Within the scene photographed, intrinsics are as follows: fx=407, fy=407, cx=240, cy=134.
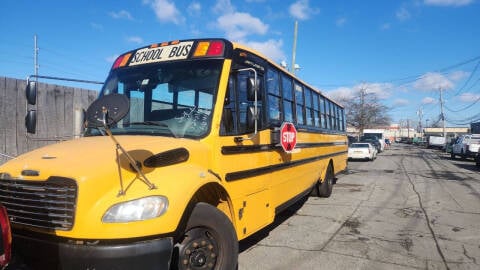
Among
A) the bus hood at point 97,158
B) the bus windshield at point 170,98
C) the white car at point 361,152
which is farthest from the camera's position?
the white car at point 361,152

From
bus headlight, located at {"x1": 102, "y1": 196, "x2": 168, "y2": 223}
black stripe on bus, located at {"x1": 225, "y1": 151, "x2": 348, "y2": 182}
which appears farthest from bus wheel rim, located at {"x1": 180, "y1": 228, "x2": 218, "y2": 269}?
black stripe on bus, located at {"x1": 225, "y1": 151, "x2": 348, "y2": 182}

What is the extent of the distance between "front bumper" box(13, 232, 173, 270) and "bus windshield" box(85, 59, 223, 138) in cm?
137

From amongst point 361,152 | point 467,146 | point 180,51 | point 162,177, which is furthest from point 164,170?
point 467,146

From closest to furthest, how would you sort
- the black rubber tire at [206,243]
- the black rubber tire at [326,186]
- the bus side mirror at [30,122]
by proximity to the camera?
1. the black rubber tire at [206,243]
2. the bus side mirror at [30,122]
3. the black rubber tire at [326,186]

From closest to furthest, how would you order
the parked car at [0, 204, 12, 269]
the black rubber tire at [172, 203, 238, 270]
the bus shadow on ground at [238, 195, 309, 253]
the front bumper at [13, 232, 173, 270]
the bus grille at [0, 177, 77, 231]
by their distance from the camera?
the parked car at [0, 204, 12, 269] → the front bumper at [13, 232, 173, 270] → the bus grille at [0, 177, 77, 231] → the black rubber tire at [172, 203, 238, 270] → the bus shadow on ground at [238, 195, 309, 253]

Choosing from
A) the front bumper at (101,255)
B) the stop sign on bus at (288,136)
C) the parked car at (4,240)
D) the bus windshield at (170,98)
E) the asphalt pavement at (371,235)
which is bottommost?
the asphalt pavement at (371,235)

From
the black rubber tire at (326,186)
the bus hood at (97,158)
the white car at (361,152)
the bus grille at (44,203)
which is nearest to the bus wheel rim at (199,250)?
the bus hood at (97,158)

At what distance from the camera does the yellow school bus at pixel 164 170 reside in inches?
122

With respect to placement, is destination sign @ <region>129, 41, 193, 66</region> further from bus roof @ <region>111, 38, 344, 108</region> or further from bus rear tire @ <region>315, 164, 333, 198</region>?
bus rear tire @ <region>315, 164, 333, 198</region>

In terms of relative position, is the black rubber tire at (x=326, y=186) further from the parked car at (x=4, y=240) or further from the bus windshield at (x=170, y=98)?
the parked car at (x=4, y=240)

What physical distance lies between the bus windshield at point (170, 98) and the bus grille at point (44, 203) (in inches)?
48.5

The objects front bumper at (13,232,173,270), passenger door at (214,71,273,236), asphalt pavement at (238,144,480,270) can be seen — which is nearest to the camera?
front bumper at (13,232,173,270)

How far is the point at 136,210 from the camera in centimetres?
313

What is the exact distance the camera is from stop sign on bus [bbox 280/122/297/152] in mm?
6129
